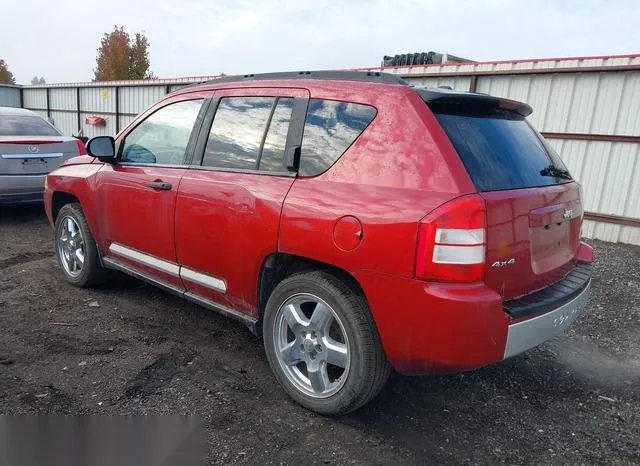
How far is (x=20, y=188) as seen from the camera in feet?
22.3

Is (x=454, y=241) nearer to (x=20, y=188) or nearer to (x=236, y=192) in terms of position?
(x=236, y=192)

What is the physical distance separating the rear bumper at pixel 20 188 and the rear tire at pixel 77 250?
2.67m

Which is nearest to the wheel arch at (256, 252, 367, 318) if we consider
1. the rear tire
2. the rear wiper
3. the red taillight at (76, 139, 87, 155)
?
the rear wiper

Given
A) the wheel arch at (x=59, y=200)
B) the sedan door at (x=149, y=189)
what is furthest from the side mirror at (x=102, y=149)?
the wheel arch at (x=59, y=200)

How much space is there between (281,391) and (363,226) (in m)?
1.25

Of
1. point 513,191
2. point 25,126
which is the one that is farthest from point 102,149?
point 25,126

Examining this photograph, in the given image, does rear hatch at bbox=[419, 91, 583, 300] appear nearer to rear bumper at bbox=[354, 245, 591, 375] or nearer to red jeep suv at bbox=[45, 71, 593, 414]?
red jeep suv at bbox=[45, 71, 593, 414]

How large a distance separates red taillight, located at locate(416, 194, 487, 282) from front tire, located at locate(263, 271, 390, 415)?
476 mm

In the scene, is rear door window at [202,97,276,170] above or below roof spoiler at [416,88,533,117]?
below

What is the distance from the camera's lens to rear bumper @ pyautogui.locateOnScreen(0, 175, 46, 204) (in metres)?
6.68

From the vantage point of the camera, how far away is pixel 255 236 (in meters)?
2.83

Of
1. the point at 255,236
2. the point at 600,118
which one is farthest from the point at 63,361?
the point at 600,118

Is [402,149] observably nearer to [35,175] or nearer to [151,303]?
[151,303]

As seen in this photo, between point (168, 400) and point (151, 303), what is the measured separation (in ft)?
5.53
